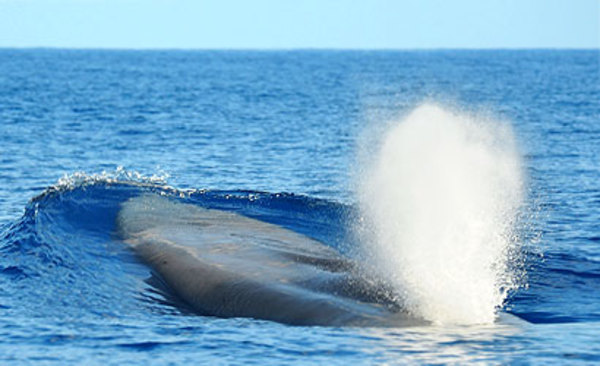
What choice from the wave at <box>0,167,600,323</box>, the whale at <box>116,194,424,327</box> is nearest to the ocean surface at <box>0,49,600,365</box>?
the wave at <box>0,167,600,323</box>

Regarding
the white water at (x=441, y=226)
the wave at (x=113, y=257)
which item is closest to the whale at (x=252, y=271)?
the wave at (x=113, y=257)

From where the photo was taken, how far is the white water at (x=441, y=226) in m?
17.6

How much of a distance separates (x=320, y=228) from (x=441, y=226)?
3683 millimetres

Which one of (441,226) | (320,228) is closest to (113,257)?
(320,228)

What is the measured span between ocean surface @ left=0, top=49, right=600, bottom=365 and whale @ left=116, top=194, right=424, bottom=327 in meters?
0.44

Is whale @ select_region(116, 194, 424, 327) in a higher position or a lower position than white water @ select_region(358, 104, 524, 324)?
lower

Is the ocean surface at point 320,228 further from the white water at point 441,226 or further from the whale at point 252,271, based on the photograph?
the whale at point 252,271

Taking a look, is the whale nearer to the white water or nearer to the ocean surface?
the ocean surface

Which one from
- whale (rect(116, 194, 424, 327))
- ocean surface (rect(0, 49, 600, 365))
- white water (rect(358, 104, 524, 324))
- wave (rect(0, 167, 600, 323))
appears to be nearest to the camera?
ocean surface (rect(0, 49, 600, 365))

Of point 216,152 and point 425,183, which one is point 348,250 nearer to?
point 425,183

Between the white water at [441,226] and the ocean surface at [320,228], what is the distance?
0.07 m

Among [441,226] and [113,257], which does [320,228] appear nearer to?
[441,226]

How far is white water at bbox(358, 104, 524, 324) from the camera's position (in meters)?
17.6

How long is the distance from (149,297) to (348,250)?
555 cm
